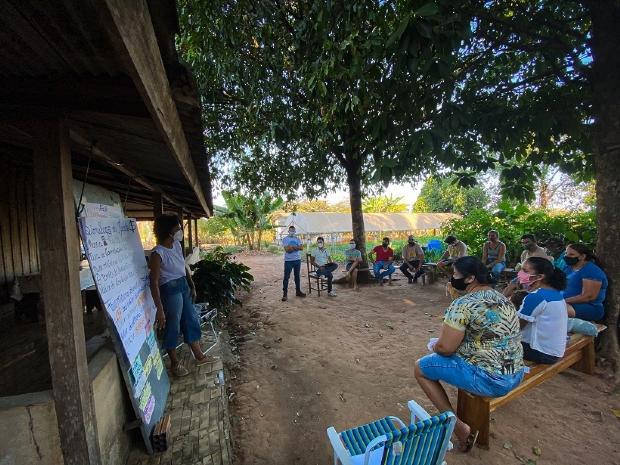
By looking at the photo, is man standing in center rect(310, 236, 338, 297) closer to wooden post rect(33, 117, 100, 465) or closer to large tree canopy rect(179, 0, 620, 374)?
large tree canopy rect(179, 0, 620, 374)

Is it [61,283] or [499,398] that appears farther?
[499,398]

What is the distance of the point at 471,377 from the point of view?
2.32 meters

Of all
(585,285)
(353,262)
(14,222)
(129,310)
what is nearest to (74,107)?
(129,310)

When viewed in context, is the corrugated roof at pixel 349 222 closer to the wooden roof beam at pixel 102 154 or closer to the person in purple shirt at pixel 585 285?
the person in purple shirt at pixel 585 285

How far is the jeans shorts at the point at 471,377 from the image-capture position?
7.54 ft

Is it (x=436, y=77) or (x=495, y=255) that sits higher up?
(x=436, y=77)

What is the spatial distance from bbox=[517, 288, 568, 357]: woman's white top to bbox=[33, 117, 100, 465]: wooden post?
3.67m

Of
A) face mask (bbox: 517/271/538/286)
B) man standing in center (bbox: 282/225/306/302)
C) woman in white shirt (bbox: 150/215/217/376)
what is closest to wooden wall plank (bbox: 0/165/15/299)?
woman in white shirt (bbox: 150/215/217/376)

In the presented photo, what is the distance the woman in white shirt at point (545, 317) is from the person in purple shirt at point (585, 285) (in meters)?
1.10

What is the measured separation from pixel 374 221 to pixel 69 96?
18.5 metres

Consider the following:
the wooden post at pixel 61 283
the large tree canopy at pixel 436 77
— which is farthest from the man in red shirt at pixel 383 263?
the wooden post at pixel 61 283

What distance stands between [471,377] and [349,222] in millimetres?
15749

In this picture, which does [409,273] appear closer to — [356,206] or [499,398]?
[356,206]

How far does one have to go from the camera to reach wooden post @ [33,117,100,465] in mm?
1550
